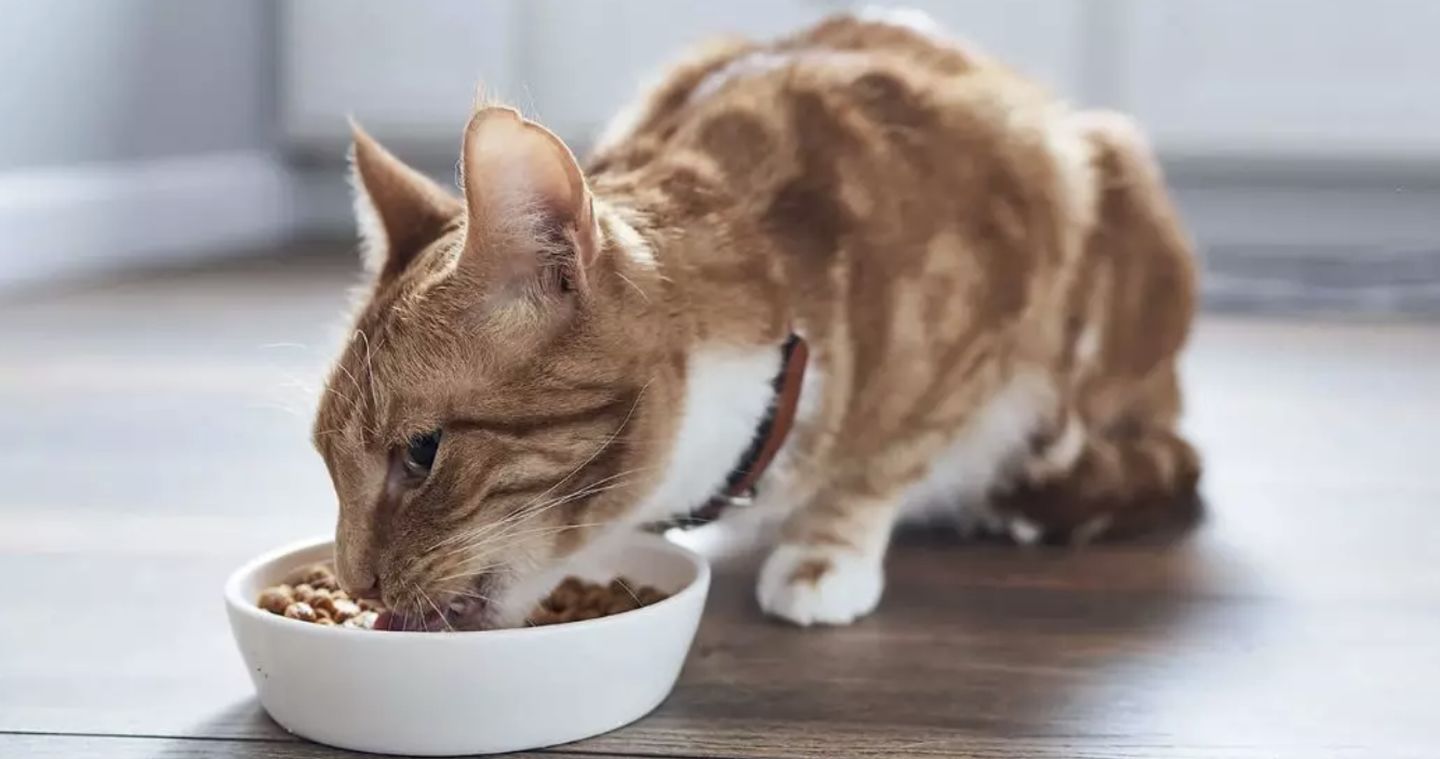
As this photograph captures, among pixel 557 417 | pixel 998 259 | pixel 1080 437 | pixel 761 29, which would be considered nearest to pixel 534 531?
pixel 557 417

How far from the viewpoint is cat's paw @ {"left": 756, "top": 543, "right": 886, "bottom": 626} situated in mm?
1339

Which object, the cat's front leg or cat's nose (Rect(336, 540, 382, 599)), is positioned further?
the cat's front leg

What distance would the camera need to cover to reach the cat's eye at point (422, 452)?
105cm

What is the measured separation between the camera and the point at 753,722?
1.11 meters

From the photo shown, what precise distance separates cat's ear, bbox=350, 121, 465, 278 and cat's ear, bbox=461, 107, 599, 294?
142 millimetres

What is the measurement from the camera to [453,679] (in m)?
1.00

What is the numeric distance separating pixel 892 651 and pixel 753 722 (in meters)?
0.19

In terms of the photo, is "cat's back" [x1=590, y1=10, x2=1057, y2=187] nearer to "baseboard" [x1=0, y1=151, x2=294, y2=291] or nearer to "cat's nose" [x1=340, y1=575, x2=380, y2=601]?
"cat's nose" [x1=340, y1=575, x2=380, y2=601]

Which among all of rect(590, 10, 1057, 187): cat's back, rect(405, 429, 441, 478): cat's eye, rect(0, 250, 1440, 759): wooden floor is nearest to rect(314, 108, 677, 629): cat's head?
rect(405, 429, 441, 478): cat's eye

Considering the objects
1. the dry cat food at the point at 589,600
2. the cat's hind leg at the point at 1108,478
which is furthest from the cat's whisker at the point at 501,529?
the cat's hind leg at the point at 1108,478

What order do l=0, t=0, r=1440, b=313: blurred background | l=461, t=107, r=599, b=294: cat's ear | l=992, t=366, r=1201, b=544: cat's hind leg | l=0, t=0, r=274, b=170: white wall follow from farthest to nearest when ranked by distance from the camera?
l=0, t=0, r=1440, b=313: blurred background < l=0, t=0, r=274, b=170: white wall < l=992, t=366, r=1201, b=544: cat's hind leg < l=461, t=107, r=599, b=294: cat's ear

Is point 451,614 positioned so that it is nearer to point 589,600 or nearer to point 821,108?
point 589,600

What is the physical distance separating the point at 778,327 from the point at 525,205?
0.97 ft

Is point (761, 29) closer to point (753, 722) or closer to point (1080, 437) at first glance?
point (1080, 437)
